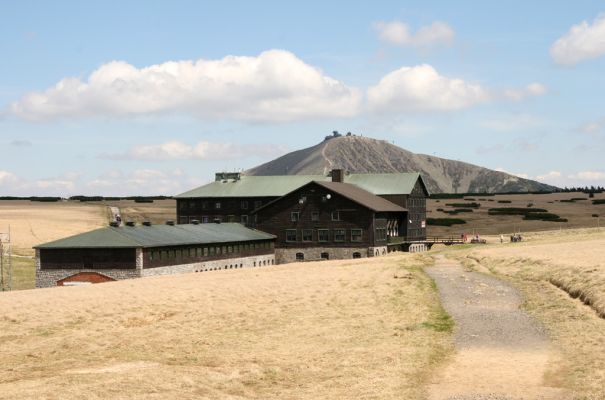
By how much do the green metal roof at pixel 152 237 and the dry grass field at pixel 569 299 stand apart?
29.0 m

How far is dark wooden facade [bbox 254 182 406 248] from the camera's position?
99.6 m

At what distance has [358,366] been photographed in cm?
2947

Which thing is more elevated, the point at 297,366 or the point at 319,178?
the point at 319,178

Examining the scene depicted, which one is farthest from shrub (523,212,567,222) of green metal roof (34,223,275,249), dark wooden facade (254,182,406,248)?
green metal roof (34,223,275,249)

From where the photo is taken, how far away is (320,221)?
102 meters

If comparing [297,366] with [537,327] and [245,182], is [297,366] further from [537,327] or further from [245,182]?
[245,182]

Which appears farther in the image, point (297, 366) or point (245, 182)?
point (245, 182)

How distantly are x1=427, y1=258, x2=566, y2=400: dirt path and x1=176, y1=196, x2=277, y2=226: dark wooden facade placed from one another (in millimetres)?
67258

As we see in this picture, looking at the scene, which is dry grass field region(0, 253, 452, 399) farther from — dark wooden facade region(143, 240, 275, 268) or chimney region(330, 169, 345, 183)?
chimney region(330, 169, 345, 183)

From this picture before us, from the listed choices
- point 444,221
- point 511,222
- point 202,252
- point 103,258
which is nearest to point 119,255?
point 103,258

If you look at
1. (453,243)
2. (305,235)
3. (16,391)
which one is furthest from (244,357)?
(453,243)

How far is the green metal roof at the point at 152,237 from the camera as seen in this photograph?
73.5 m

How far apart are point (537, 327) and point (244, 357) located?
13773 millimetres

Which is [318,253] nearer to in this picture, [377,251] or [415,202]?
[377,251]
